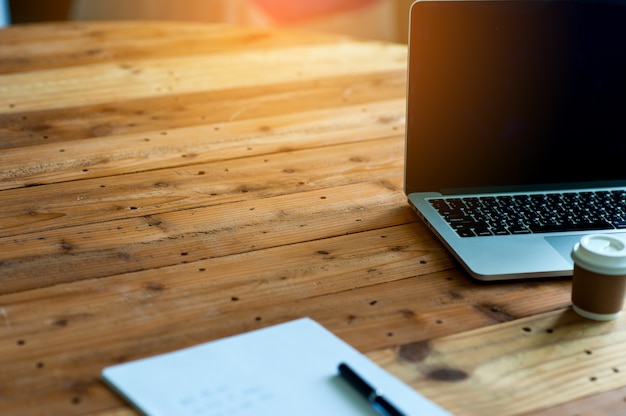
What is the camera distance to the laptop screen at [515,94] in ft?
3.31

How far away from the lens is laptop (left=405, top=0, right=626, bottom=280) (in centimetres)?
100

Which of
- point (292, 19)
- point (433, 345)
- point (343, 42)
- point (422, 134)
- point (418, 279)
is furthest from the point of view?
point (292, 19)

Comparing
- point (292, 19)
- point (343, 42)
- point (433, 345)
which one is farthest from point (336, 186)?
point (292, 19)

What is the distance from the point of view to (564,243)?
0.93 meters

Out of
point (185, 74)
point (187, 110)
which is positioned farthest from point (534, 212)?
point (185, 74)

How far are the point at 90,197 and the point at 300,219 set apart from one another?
0.30m

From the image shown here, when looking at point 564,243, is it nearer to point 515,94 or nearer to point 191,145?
point 515,94

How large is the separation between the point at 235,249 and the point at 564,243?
1.27 feet

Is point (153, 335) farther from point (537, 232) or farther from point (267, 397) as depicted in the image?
point (537, 232)

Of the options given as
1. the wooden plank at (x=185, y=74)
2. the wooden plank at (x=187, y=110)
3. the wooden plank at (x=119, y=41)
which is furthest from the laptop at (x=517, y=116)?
the wooden plank at (x=119, y=41)

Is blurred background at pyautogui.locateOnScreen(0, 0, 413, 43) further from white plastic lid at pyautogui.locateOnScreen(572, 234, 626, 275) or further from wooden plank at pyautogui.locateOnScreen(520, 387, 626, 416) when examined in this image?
wooden plank at pyautogui.locateOnScreen(520, 387, 626, 416)

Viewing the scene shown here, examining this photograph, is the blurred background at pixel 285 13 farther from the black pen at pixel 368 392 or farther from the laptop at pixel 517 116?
the black pen at pixel 368 392

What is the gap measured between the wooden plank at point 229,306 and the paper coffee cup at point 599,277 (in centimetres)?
5

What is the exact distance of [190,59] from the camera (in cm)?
174
